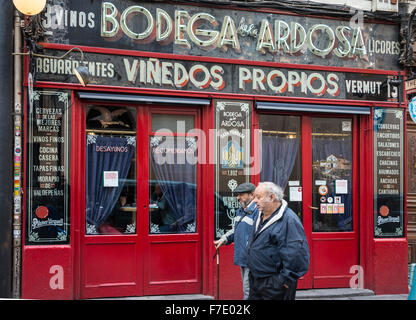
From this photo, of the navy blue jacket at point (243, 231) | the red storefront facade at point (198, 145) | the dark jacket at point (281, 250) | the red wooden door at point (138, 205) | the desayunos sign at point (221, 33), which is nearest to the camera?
the dark jacket at point (281, 250)

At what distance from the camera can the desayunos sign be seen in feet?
23.6

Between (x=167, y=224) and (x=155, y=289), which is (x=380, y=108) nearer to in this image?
(x=167, y=224)

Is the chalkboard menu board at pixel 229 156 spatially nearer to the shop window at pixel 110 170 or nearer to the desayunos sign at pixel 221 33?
the desayunos sign at pixel 221 33

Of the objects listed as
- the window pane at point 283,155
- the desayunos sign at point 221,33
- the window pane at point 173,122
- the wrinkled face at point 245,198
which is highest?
the desayunos sign at point 221,33

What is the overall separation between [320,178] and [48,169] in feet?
14.4

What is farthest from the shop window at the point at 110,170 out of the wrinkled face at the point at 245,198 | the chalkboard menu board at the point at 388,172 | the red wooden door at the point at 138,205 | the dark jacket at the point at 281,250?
the chalkboard menu board at the point at 388,172

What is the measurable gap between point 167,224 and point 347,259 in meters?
3.12

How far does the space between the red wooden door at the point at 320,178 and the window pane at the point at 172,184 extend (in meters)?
1.20

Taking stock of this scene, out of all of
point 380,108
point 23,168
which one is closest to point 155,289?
point 23,168

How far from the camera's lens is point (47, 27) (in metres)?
7.00

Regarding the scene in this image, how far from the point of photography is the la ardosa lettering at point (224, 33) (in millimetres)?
7355

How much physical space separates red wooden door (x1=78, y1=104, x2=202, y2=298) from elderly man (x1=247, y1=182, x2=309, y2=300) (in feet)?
9.68

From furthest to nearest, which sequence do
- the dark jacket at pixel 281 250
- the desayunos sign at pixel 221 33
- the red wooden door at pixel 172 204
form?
the red wooden door at pixel 172 204 → the desayunos sign at pixel 221 33 → the dark jacket at pixel 281 250

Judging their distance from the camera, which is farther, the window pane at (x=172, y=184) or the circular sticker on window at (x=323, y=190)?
the circular sticker on window at (x=323, y=190)
